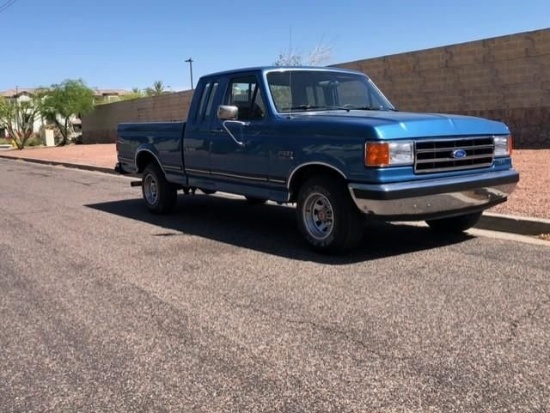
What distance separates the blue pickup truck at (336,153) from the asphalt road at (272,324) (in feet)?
1.71

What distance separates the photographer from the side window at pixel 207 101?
8.37 m

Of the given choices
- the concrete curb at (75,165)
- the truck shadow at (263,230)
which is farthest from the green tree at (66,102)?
the truck shadow at (263,230)

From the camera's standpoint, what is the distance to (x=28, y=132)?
53.6 m

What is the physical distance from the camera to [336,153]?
6250 mm

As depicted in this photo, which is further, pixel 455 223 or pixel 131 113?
pixel 131 113

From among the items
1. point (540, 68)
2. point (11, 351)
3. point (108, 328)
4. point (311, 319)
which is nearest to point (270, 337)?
point (311, 319)

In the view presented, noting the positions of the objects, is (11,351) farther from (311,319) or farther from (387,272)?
(387,272)

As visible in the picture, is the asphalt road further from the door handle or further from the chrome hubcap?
the door handle

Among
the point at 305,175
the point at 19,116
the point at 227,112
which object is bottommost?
the point at 305,175

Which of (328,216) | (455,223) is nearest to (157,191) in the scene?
(328,216)

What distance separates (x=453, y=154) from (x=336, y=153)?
120 centimetres

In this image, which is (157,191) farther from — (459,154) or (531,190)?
(531,190)

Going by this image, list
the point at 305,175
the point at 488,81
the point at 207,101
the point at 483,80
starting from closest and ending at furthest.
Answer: the point at 305,175 → the point at 207,101 → the point at 488,81 → the point at 483,80

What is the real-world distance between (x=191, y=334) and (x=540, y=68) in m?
13.7
